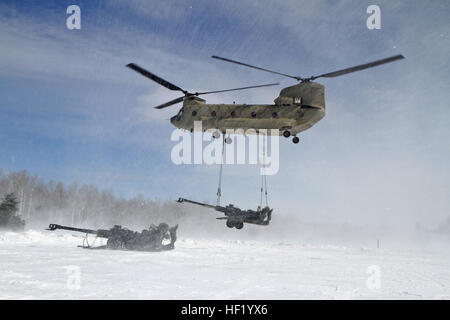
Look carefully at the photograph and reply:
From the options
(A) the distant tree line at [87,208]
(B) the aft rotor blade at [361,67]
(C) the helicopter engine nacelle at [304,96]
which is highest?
(B) the aft rotor blade at [361,67]

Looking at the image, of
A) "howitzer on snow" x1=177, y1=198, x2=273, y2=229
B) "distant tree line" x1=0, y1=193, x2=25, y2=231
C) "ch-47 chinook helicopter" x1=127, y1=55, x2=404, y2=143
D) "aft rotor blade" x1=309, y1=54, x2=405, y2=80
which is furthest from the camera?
"distant tree line" x1=0, y1=193, x2=25, y2=231

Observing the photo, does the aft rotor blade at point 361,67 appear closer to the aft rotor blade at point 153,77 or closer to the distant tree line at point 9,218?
the aft rotor blade at point 153,77

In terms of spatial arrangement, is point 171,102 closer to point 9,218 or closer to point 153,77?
point 153,77

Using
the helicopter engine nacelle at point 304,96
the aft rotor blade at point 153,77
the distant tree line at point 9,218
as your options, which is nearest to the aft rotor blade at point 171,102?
the aft rotor blade at point 153,77

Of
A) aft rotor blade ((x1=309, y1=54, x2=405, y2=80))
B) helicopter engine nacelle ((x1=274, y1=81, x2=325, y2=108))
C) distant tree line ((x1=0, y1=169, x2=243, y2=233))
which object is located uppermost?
aft rotor blade ((x1=309, y1=54, x2=405, y2=80))

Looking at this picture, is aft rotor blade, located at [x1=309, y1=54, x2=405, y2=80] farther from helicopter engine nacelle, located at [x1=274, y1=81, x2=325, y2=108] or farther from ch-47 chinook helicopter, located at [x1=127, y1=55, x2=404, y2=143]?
helicopter engine nacelle, located at [x1=274, y1=81, x2=325, y2=108]

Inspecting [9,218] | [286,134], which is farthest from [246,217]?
[9,218]

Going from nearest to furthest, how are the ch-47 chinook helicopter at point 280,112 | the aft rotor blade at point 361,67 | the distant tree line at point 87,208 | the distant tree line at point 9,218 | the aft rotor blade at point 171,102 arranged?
the aft rotor blade at point 361,67, the ch-47 chinook helicopter at point 280,112, the aft rotor blade at point 171,102, the distant tree line at point 9,218, the distant tree line at point 87,208

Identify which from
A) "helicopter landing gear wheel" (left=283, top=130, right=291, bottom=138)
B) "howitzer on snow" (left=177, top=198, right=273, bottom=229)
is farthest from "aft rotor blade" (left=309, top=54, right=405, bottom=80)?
"howitzer on snow" (left=177, top=198, right=273, bottom=229)

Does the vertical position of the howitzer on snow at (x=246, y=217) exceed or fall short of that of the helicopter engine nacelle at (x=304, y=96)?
it falls short

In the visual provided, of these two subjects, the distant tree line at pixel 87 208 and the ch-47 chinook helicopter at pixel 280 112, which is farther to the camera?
the distant tree line at pixel 87 208

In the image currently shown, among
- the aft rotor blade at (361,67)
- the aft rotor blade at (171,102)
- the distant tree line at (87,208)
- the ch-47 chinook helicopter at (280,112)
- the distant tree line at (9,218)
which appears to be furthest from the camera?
the distant tree line at (87,208)
